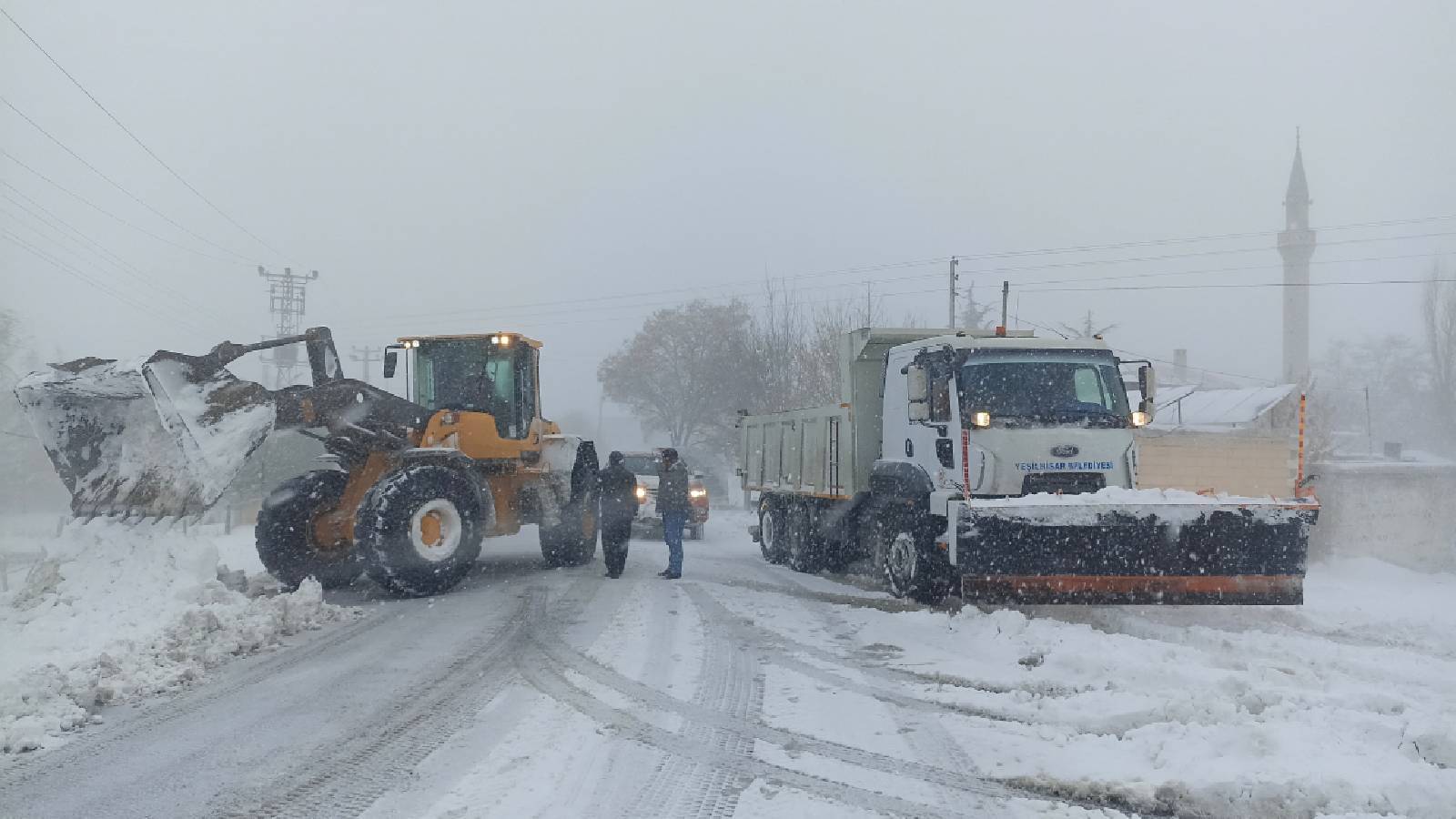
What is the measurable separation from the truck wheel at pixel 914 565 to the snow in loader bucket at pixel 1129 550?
1.15 meters

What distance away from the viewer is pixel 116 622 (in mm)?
8016

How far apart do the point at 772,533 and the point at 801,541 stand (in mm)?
1879

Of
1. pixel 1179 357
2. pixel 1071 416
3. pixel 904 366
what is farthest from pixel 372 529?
pixel 1179 357

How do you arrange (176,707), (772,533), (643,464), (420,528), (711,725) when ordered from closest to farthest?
1. (711,725)
2. (176,707)
3. (420,528)
4. (772,533)
5. (643,464)

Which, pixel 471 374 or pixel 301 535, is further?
pixel 471 374

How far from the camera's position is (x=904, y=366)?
11836 millimetres

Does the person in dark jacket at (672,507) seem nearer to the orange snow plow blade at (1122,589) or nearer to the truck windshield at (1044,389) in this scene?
the truck windshield at (1044,389)

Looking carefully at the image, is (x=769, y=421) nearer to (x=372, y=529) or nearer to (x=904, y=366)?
(x=904, y=366)

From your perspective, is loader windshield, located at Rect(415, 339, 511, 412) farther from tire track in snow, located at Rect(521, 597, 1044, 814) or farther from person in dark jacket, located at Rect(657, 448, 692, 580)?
tire track in snow, located at Rect(521, 597, 1044, 814)

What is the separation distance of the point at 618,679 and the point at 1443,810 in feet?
15.8

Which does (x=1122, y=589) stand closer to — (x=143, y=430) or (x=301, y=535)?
(x=301, y=535)

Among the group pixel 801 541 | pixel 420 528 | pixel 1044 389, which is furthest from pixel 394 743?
pixel 801 541

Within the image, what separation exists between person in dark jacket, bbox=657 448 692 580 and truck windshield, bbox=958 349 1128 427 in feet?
16.0

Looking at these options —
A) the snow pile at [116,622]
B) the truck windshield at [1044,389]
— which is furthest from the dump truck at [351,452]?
the truck windshield at [1044,389]
